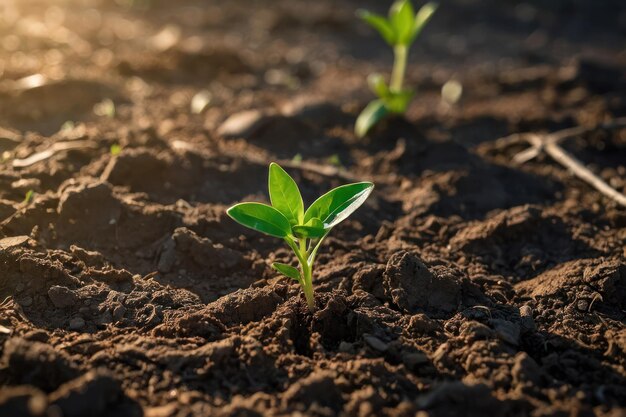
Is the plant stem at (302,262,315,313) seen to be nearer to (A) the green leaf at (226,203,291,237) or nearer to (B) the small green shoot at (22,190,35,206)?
(A) the green leaf at (226,203,291,237)

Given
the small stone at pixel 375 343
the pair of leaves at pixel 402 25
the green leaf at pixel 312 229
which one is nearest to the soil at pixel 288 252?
the small stone at pixel 375 343

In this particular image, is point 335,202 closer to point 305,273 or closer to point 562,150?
point 305,273

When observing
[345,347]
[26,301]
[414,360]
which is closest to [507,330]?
[414,360]

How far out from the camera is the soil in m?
1.96

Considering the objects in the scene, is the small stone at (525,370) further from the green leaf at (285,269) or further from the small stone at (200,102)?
the small stone at (200,102)

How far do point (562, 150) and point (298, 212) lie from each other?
8.04 ft

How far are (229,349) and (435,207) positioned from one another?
1.70m

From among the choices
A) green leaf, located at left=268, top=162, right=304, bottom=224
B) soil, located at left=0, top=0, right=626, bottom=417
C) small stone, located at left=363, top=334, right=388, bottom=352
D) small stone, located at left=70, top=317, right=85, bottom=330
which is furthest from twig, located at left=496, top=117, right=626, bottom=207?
small stone, located at left=70, top=317, right=85, bottom=330

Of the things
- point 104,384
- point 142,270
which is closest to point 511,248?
point 142,270

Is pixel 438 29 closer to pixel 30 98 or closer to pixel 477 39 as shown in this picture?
pixel 477 39

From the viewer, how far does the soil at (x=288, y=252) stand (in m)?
1.96

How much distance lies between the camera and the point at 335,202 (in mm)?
2291

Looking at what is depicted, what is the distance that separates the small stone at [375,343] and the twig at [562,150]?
6.55 ft

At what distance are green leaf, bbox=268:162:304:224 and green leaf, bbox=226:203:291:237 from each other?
7 cm
